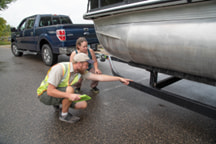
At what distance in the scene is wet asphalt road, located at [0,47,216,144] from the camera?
6.98 ft

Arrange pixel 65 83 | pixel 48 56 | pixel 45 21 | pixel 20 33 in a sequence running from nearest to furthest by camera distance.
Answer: pixel 65 83
pixel 48 56
pixel 45 21
pixel 20 33

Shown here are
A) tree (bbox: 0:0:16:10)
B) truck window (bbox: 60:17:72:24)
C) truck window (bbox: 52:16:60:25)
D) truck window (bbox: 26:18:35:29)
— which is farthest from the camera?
tree (bbox: 0:0:16:10)

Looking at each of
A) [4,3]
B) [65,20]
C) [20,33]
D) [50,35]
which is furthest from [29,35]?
[4,3]

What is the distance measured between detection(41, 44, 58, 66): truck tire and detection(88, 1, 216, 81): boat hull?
13.2 feet

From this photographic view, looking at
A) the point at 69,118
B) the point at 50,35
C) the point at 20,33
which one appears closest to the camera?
the point at 69,118

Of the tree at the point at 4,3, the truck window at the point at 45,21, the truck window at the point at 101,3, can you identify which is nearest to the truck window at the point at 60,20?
the truck window at the point at 45,21

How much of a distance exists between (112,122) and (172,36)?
1.48 meters

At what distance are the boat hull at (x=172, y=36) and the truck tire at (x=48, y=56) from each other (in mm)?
4022

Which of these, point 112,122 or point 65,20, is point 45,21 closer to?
point 65,20

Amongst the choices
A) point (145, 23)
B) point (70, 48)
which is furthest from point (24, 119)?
point (70, 48)

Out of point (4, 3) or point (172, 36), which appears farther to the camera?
point (4, 3)

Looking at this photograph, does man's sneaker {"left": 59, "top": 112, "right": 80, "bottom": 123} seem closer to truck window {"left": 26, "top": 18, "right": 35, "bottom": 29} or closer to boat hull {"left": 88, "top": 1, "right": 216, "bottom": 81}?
boat hull {"left": 88, "top": 1, "right": 216, "bottom": 81}

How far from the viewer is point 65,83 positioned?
2342mm

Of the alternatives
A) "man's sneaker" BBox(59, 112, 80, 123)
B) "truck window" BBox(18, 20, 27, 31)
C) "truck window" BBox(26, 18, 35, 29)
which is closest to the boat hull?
"man's sneaker" BBox(59, 112, 80, 123)
